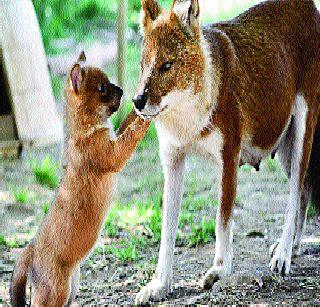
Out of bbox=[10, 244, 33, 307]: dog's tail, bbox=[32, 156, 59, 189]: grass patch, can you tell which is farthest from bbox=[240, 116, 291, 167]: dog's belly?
bbox=[32, 156, 59, 189]: grass patch

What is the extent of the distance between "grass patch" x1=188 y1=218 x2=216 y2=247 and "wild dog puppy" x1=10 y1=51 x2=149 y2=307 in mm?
2269

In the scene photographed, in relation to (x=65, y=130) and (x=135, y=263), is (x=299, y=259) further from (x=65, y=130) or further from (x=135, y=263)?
(x=65, y=130)

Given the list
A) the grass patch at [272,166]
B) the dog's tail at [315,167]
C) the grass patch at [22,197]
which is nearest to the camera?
the dog's tail at [315,167]

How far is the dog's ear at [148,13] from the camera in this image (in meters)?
Result: 5.37

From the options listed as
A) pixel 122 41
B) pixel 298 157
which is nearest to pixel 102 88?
pixel 298 157

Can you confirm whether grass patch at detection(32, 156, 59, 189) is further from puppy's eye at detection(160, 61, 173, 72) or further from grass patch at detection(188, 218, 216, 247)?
puppy's eye at detection(160, 61, 173, 72)

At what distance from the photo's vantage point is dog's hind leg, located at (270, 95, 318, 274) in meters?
6.39

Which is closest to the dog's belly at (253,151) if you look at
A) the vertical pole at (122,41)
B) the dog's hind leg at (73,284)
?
the dog's hind leg at (73,284)

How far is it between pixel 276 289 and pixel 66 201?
1.76 metres

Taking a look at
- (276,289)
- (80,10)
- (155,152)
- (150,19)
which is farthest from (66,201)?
(80,10)

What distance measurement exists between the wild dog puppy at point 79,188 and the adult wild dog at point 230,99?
0.89 feet

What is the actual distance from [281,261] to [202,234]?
1.18m

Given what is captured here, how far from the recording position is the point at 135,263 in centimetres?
681

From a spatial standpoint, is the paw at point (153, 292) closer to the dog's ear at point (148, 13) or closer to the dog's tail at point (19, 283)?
the dog's tail at point (19, 283)
